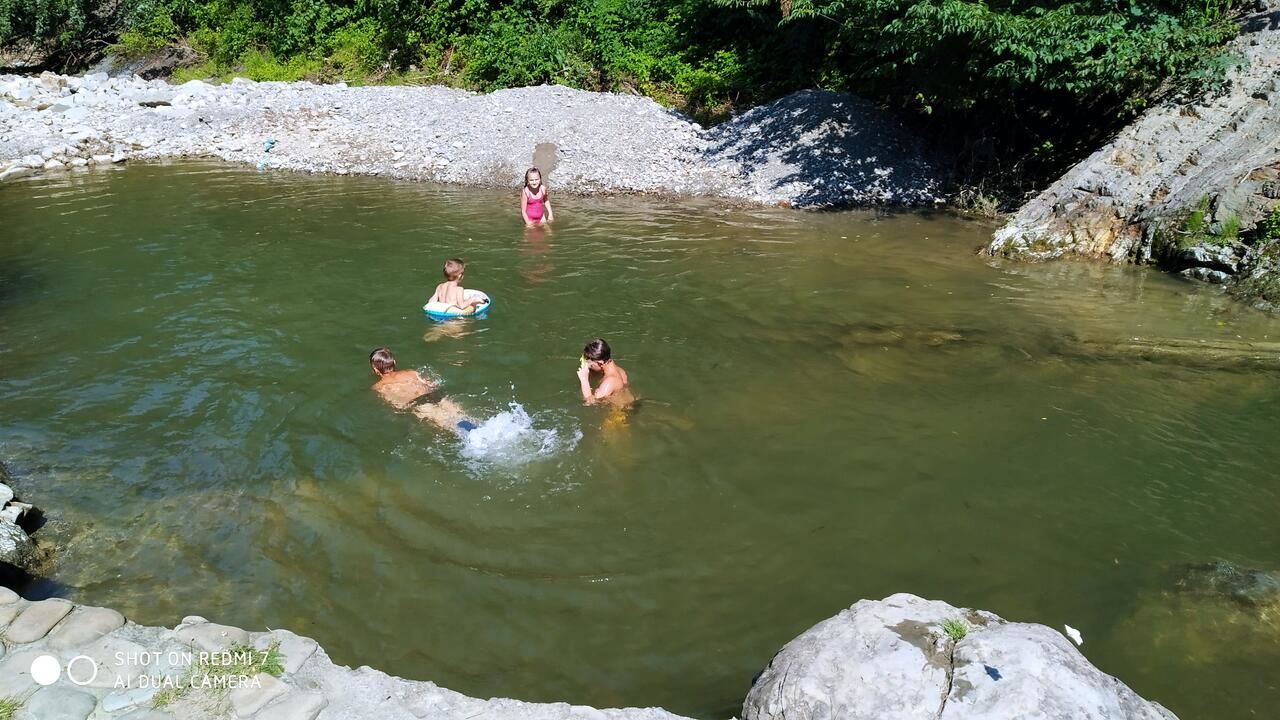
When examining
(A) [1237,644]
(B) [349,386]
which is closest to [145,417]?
(B) [349,386]

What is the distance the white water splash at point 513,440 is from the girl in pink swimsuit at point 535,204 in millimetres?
7164

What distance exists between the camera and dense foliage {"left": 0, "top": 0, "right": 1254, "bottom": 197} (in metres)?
13.3

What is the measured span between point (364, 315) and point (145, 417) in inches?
123

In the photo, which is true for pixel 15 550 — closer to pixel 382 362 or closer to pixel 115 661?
pixel 115 661

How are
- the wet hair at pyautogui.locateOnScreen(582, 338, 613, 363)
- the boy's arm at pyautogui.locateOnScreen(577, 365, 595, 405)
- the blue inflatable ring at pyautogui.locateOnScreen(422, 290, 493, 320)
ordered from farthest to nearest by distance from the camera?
1. the blue inflatable ring at pyautogui.locateOnScreen(422, 290, 493, 320)
2. the boy's arm at pyautogui.locateOnScreen(577, 365, 595, 405)
3. the wet hair at pyautogui.locateOnScreen(582, 338, 613, 363)

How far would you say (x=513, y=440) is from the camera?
7.94 meters

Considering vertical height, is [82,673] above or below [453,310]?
below

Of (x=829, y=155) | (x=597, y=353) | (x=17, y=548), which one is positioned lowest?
(x=17, y=548)

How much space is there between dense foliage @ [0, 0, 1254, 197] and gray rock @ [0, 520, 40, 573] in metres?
13.3

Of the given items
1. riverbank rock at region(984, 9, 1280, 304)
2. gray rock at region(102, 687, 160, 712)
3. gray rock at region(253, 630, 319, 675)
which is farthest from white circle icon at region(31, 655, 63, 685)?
riverbank rock at region(984, 9, 1280, 304)

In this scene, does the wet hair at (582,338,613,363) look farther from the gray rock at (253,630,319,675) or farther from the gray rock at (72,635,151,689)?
the gray rock at (72,635,151,689)

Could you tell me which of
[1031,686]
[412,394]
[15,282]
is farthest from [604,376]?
[15,282]

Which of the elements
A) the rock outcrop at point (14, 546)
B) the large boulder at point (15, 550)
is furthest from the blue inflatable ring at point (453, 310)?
the large boulder at point (15, 550)

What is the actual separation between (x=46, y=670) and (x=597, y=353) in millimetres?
4989
